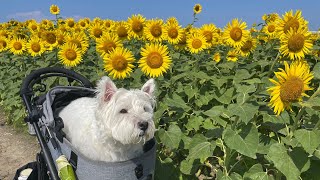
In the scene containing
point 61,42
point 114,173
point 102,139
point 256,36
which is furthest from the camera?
point 256,36

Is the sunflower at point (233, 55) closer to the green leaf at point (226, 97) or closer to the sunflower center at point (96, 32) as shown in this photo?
the green leaf at point (226, 97)

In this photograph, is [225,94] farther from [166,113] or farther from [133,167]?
[133,167]

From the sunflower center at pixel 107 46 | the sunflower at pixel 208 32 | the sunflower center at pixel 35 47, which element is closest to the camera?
the sunflower center at pixel 107 46

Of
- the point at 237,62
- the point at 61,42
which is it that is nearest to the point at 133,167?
the point at 237,62

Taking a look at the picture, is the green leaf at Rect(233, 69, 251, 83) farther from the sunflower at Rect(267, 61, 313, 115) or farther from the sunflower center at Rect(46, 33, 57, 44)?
the sunflower center at Rect(46, 33, 57, 44)

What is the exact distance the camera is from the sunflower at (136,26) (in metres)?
5.55

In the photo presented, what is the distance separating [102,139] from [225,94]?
5.07 ft

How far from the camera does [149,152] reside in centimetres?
307

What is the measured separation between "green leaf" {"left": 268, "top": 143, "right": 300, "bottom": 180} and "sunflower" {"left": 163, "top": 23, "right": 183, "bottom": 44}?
283cm

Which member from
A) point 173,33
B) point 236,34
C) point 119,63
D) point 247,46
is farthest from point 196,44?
point 119,63

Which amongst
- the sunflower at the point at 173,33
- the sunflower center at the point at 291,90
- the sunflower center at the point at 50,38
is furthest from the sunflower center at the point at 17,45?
the sunflower center at the point at 291,90

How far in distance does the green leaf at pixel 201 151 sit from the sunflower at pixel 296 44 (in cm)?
129

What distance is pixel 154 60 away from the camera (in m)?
4.43

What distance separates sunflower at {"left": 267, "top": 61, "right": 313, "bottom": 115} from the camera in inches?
102
